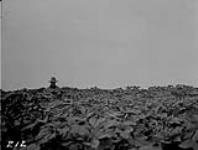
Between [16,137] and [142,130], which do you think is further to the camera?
[16,137]

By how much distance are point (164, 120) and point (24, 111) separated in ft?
2.31

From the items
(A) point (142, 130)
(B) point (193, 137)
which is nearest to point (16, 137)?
(A) point (142, 130)

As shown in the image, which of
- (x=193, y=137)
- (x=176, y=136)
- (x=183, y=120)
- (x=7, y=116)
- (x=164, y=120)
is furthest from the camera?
(x=7, y=116)

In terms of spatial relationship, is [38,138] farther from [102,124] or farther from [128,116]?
[128,116]

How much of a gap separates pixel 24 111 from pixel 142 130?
64 cm

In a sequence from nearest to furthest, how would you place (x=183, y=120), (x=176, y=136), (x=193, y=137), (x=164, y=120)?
(x=193, y=137), (x=176, y=136), (x=183, y=120), (x=164, y=120)

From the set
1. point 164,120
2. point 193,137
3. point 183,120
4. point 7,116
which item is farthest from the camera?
point 7,116

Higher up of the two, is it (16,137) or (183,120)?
(183,120)

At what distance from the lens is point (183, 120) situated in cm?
116

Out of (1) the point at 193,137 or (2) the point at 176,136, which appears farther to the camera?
(2) the point at 176,136

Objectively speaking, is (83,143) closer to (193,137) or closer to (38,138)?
(38,138)

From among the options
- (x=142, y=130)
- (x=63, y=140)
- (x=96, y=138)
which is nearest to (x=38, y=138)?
(x=63, y=140)

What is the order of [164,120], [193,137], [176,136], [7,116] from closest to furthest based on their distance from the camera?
[193,137] → [176,136] → [164,120] → [7,116]

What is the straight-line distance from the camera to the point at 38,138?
104cm
